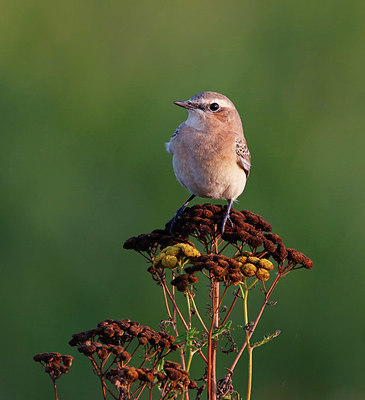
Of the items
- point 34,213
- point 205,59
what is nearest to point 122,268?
point 34,213

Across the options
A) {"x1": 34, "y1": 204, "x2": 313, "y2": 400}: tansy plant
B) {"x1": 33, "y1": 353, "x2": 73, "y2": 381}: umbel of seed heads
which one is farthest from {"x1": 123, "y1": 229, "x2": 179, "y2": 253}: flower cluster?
{"x1": 33, "y1": 353, "x2": 73, "y2": 381}: umbel of seed heads

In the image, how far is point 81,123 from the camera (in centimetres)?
1220

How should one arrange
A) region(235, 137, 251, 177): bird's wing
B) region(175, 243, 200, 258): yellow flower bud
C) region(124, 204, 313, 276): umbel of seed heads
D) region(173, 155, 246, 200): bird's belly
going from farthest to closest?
region(235, 137, 251, 177): bird's wing
region(173, 155, 246, 200): bird's belly
region(175, 243, 200, 258): yellow flower bud
region(124, 204, 313, 276): umbel of seed heads

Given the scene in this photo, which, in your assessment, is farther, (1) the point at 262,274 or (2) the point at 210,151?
(2) the point at 210,151

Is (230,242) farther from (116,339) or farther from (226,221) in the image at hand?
(116,339)

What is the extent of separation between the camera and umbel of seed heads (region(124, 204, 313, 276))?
5363 millimetres

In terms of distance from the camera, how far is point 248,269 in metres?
5.45

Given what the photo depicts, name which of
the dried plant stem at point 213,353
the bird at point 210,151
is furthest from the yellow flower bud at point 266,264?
the bird at point 210,151

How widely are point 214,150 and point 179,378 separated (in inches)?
115

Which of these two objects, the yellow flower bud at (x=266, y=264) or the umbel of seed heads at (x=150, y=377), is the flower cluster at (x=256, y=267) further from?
the umbel of seed heads at (x=150, y=377)

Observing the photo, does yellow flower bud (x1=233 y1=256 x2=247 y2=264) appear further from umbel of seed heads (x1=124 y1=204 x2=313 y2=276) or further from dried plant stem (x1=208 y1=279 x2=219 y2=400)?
dried plant stem (x1=208 y1=279 x2=219 y2=400)

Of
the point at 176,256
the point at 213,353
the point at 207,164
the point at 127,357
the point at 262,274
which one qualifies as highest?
the point at 207,164

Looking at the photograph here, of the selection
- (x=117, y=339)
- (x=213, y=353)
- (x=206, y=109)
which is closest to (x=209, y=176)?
(x=206, y=109)

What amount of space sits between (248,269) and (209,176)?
1.88 m
